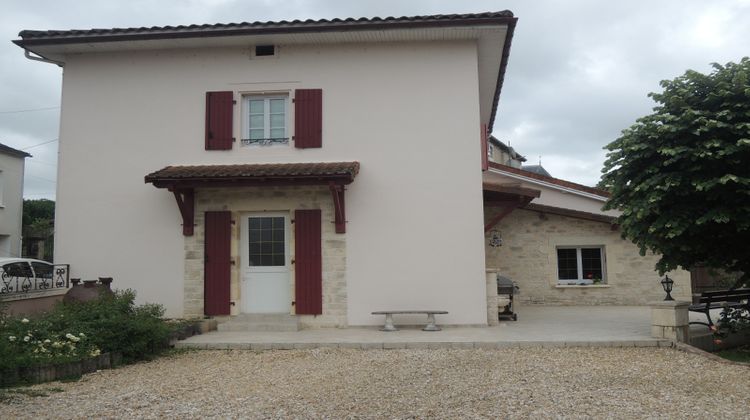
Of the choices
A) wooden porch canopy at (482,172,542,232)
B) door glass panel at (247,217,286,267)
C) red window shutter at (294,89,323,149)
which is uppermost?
red window shutter at (294,89,323,149)

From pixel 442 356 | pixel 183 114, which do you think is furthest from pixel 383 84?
pixel 442 356

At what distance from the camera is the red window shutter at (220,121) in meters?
9.99

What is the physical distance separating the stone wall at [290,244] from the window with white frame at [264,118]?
98 cm

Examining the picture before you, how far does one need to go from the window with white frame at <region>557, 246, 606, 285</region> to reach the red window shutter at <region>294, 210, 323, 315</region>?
6618 mm

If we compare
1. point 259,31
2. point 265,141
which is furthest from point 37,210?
point 259,31

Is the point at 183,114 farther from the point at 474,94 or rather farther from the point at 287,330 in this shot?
the point at 474,94

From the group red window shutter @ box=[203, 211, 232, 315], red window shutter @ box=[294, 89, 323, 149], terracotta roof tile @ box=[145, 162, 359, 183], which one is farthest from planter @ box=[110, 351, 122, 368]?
red window shutter @ box=[294, 89, 323, 149]

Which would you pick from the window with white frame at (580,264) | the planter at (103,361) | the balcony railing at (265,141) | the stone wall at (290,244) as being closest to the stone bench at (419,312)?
the stone wall at (290,244)

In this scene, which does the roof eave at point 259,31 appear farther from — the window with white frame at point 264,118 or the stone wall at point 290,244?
the stone wall at point 290,244

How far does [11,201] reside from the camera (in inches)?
823

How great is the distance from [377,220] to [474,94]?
2.72 meters

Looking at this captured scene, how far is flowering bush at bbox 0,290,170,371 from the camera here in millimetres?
6023

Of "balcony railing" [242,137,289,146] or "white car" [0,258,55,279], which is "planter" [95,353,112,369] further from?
"balcony railing" [242,137,289,146]

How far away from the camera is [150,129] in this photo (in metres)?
10.2
